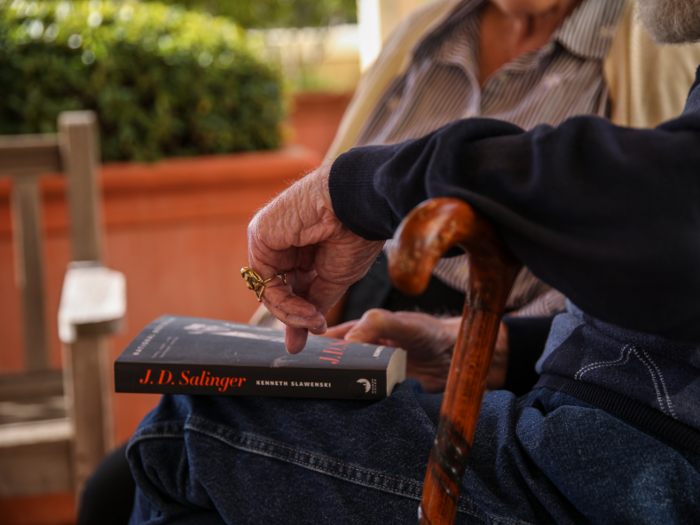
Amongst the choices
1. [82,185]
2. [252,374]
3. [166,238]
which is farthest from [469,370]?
[166,238]

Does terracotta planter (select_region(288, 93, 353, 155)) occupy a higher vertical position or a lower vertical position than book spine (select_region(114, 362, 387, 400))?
lower

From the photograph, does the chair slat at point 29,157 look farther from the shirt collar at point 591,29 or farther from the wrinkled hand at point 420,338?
the shirt collar at point 591,29

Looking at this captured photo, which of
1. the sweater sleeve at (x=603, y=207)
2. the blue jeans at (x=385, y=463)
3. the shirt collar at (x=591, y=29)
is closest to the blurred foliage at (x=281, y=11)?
the shirt collar at (x=591, y=29)

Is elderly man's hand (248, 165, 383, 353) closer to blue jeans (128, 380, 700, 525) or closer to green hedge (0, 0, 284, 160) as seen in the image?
blue jeans (128, 380, 700, 525)

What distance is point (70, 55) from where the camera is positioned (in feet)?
6.80

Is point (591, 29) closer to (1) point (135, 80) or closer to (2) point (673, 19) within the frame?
(2) point (673, 19)

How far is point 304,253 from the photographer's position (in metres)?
0.70

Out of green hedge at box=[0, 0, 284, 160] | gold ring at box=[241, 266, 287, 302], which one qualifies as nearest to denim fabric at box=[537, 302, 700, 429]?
gold ring at box=[241, 266, 287, 302]

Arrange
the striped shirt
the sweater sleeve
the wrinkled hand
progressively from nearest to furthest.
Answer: the sweater sleeve, the wrinkled hand, the striped shirt

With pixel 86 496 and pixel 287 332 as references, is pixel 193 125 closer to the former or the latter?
pixel 86 496

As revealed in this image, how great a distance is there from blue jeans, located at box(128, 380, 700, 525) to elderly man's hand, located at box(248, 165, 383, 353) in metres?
0.10

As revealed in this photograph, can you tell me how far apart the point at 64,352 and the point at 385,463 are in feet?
3.03

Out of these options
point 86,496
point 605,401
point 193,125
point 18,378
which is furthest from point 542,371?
point 193,125

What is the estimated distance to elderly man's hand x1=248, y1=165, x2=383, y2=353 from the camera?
624 millimetres
